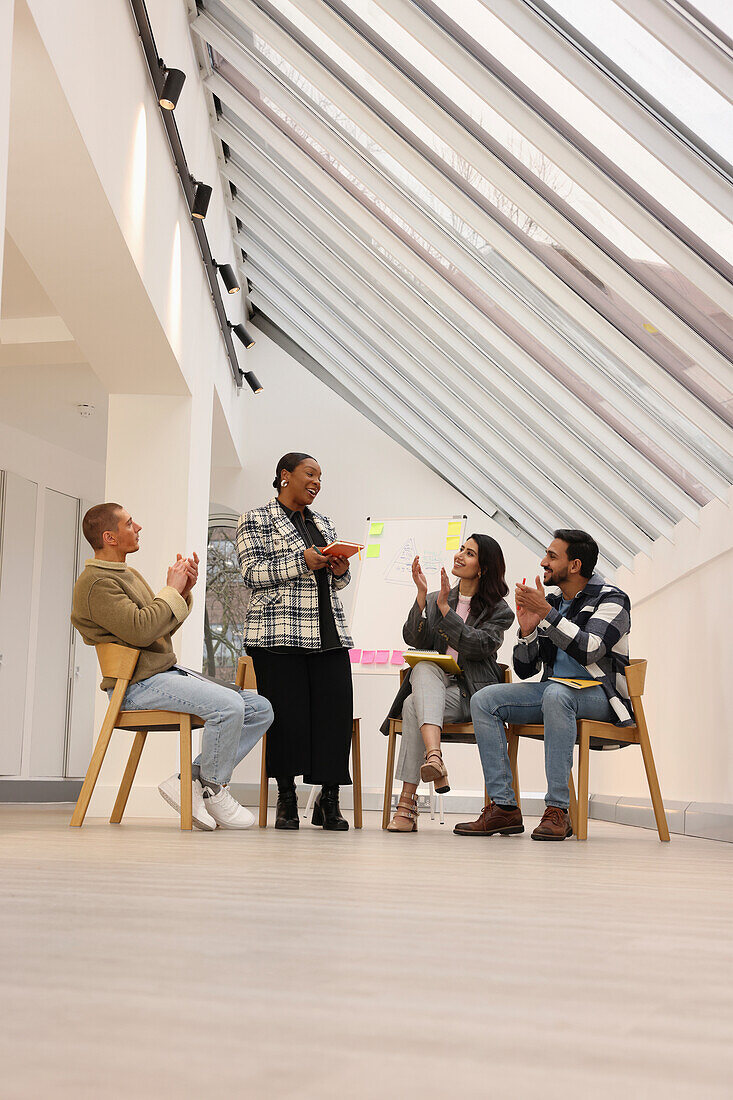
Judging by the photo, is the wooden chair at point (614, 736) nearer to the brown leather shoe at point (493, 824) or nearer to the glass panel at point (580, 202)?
the brown leather shoe at point (493, 824)

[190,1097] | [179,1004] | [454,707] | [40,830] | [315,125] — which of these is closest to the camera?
[190,1097]

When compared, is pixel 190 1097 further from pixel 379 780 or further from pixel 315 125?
pixel 379 780

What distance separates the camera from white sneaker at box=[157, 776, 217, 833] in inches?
138

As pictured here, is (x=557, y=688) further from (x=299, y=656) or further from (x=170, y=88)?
(x=170, y=88)

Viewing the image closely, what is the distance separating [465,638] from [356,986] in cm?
302

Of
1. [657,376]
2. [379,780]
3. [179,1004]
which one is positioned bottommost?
[379,780]

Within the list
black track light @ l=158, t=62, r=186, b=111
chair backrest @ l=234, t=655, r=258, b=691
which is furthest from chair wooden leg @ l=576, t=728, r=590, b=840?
black track light @ l=158, t=62, r=186, b=111

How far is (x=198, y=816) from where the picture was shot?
137 inches

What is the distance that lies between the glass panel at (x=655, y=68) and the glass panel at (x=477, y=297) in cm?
201

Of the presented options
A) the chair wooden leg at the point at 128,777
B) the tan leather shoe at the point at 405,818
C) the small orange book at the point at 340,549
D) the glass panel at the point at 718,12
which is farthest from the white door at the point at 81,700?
the glass panel at the point at 718,12

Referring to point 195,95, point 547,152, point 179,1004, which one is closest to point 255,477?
point 195,95

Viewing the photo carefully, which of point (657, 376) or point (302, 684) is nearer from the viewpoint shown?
point (302, 684)

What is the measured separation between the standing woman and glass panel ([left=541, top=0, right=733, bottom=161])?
1570 mm

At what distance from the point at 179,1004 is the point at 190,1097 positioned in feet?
0.83
